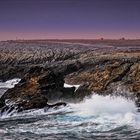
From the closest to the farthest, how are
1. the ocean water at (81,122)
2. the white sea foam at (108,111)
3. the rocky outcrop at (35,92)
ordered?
1. the ocean water at (81,122)
2. the white sea foam at (108,111)
3. the rocky outcrop at (35,92)

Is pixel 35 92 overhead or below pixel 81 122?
overhead

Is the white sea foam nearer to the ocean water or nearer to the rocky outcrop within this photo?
the ocean water

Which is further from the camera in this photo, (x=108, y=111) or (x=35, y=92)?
(x=35, y=92)

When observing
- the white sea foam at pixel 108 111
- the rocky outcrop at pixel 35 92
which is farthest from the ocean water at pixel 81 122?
the rocky outcrop at pixel 35 92

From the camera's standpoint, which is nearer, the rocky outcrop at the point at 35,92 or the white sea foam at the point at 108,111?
the white sea foam at the point at 108,111

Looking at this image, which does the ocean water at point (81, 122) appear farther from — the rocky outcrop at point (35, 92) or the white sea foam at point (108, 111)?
the rocky outcrop at point (35, 92)

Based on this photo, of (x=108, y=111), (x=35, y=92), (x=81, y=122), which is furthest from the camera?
(x=35, y=92)

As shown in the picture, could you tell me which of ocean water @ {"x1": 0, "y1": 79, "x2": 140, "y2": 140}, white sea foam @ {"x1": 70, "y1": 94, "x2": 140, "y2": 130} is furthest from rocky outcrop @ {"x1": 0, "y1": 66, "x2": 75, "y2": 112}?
white sea foam @ {"x1": 70, "y1": 94, "x2": 140, "y2": 130}

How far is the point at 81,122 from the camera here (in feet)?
122

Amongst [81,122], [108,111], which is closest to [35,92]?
[108,111]

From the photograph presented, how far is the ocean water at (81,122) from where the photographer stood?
32.2 meters

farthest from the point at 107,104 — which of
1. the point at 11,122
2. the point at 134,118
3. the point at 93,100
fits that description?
the point at 11,122

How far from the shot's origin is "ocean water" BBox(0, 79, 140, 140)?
3222 centimetres

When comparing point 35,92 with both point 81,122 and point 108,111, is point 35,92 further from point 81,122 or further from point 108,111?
point 81,122
